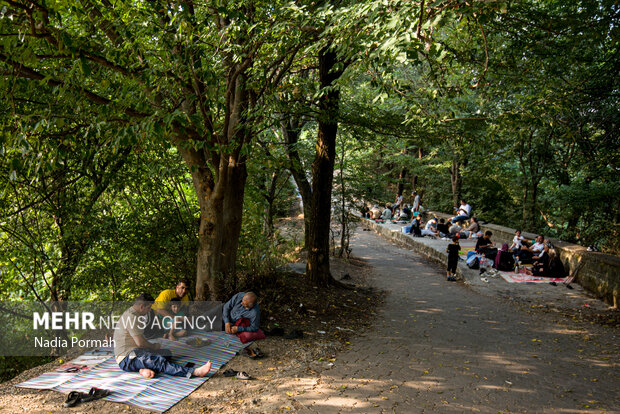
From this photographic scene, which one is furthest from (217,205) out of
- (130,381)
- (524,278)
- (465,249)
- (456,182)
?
(456,182)

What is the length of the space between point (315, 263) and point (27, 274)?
5875 millimetres

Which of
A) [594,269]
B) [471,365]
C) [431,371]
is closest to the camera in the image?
[431,371]

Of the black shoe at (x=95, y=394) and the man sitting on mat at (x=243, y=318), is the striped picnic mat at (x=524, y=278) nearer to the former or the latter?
the man sitting on mat at (x=243, y=318)

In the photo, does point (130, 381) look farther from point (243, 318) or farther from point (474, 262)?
point (474, 262)

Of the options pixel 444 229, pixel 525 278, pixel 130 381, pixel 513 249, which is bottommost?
pixel 130 381

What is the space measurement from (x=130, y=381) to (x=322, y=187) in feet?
19.1

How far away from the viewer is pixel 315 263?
388 inches

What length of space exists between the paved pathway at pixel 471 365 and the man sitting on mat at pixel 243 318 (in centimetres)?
148

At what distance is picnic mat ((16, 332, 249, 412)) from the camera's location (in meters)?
4.68

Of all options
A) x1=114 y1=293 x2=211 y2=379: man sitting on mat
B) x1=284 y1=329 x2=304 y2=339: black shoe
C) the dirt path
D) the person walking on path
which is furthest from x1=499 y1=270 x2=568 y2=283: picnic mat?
x1=114 y1=293 x2=211 y2=379: man sitting on mat

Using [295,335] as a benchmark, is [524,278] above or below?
above

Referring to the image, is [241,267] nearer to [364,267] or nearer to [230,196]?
[230,196]

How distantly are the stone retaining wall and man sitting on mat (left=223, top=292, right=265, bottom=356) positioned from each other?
799cm

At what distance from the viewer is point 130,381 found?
5051 millimetres
